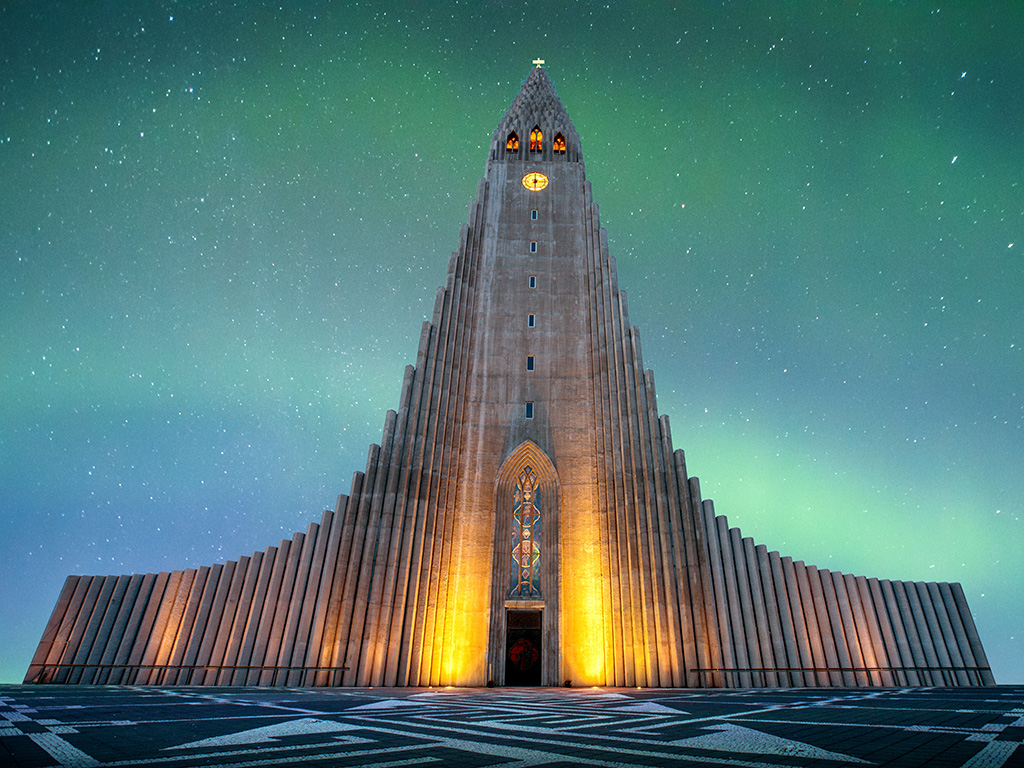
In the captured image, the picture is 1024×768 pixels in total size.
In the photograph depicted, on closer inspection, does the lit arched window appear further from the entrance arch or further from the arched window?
the arched window

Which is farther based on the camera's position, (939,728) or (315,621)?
(315,621)

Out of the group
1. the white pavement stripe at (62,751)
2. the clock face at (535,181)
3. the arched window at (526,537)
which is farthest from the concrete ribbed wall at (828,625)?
the white pavement stripe at (62,751)

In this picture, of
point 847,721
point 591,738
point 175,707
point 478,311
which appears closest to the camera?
point 591,738

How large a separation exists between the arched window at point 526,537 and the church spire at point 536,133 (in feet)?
55.0

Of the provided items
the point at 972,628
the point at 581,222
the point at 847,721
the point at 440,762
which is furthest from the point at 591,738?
the point at 581,222

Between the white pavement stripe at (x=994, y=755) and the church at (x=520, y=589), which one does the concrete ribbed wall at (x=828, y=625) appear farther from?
the white pavement stripe at (x=994, y=755)

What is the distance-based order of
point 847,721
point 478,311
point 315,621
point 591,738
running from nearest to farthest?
point 591,738
point 847,721
point 315,621
point 478,311

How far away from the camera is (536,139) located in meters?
29.8

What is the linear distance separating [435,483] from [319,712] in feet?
44.4

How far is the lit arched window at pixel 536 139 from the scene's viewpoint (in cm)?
2945

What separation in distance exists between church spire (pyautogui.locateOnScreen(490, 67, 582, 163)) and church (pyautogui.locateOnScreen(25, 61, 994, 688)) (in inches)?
448

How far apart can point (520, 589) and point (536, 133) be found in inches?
898

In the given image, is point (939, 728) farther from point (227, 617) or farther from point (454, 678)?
point (227, 617)

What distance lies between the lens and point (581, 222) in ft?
86.2
